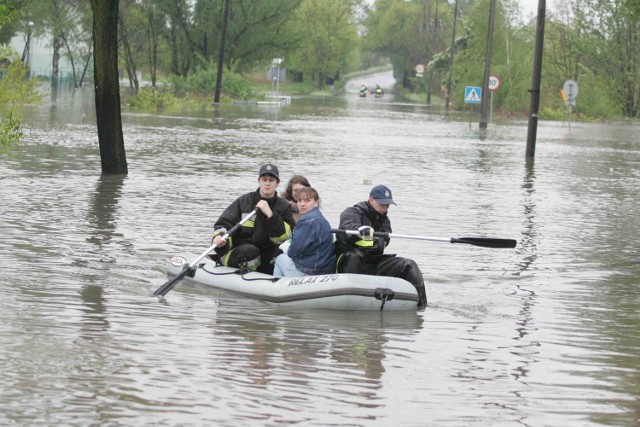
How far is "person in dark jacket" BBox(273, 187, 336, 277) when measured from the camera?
11.9m

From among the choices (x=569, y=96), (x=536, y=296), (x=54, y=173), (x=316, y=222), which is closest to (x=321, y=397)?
(x=316, y=222)

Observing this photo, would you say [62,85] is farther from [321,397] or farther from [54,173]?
[321,397]

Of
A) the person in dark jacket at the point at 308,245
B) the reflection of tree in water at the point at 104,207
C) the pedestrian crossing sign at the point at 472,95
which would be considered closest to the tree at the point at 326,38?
the pedestrian crossing sign at the point at 472,95

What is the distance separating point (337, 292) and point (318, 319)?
38cm

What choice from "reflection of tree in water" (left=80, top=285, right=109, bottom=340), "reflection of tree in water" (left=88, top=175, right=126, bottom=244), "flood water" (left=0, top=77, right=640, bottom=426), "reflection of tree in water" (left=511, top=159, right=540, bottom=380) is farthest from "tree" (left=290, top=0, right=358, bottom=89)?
"reflection of tree in water" (left=80, top=285, right=109, bottom=340)

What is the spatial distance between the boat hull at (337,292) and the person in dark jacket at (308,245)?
315 millimetres

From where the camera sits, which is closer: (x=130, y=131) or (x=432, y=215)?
(x=432, y=215)

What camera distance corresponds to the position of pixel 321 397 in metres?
7.99

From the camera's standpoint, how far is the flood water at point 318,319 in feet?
25.7

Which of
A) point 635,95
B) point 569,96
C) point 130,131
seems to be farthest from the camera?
point 635,95

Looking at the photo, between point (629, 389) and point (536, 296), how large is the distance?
4.16 meters

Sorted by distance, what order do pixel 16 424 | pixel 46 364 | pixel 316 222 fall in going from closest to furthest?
1. pixel 16 424
2. pixel 46 364
3. pixel 316 222

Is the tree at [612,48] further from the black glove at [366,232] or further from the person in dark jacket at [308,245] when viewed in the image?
the black glove at [366,232]

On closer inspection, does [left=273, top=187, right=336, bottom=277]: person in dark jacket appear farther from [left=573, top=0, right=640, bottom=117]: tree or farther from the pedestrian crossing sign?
[left=573, top=0, right=640, bottom=117]: tree
